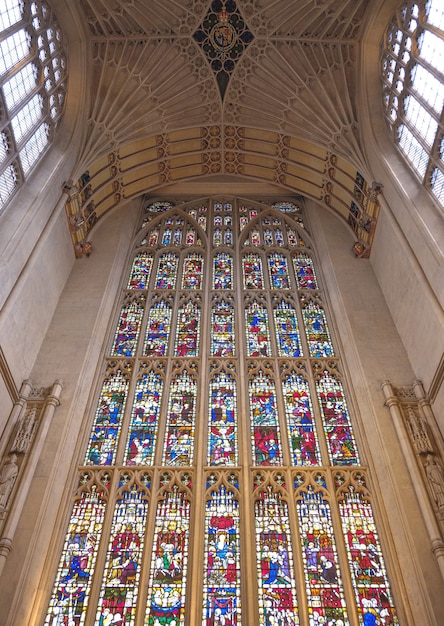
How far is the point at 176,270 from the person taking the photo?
16172mm

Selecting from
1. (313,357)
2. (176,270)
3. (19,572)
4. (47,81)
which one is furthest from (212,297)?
(19,572)

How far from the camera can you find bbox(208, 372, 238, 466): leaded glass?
11.0 metres

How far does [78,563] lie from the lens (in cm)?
934

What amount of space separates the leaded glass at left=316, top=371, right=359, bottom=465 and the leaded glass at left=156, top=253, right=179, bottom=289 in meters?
5.33

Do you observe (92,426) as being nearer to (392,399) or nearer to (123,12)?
(392,399)

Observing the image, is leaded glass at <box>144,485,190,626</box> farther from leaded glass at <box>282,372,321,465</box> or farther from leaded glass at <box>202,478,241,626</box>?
leaded glass at <box>282,372,321,465</box>

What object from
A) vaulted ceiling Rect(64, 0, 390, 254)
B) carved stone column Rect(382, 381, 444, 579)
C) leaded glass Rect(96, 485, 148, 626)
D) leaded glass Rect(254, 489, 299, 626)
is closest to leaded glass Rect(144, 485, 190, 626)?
leaded glass Rect(96, 485, 148, 626)

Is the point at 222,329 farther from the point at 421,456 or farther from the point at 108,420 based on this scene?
the point at 421,456

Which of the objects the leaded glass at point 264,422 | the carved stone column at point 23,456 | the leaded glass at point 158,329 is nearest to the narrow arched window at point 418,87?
the leaded glass at point 264,422

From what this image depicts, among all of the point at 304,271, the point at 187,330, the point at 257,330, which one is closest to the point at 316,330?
the point at 257,330

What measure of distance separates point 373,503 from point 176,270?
870 cm

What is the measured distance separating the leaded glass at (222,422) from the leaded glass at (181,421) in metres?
0.41

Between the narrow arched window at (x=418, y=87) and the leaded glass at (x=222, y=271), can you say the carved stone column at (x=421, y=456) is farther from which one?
the leaded glass at (x=222, y=271)

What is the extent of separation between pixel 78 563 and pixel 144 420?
10.8 feet
